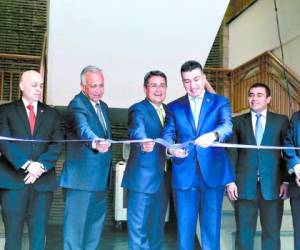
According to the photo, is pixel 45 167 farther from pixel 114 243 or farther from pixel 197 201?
pixel 114 243

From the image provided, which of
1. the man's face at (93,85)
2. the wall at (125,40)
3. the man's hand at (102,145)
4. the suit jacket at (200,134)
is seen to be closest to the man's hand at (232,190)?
the suit jacket at (200,134)

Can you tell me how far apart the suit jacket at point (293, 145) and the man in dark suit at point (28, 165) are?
1.48 metres

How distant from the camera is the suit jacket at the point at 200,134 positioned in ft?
9.11

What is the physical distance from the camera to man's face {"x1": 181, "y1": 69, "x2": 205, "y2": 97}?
9.03 feet

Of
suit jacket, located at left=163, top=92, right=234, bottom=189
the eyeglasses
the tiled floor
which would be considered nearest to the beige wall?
the tiled floor

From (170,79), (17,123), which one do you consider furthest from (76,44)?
(17,123)

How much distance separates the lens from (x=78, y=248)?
304 centimetres

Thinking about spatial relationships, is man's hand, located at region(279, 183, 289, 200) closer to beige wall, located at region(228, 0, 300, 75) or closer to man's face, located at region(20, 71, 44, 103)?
man's face, located at region(20, 71, 44, 103)

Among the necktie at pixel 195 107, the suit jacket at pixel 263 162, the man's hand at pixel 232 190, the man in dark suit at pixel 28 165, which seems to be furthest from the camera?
the suit jacket at pixel 263 162

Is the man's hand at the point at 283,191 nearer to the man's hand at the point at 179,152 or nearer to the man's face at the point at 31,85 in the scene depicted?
the man's hand at the point at 179,152

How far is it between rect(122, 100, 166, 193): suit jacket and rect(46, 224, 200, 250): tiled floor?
4.18ft

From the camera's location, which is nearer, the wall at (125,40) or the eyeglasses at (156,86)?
the eyeglasses at (156,86)

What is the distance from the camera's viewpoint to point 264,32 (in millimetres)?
7945

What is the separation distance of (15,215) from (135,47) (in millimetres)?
2297
